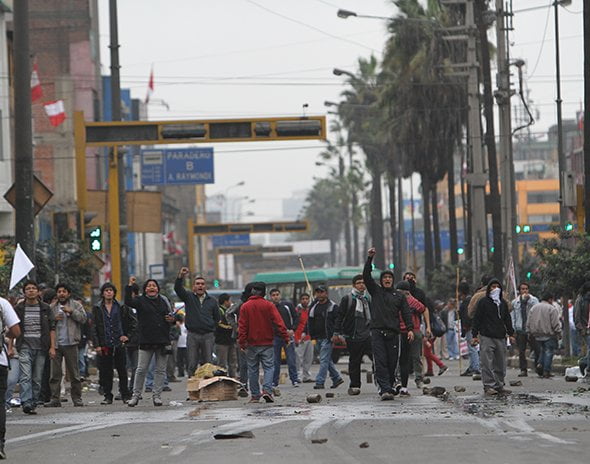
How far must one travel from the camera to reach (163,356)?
70.7 ft

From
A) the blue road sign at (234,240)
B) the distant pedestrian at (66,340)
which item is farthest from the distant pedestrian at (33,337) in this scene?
the blue road sign at (234,240)

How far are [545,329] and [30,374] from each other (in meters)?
10.3

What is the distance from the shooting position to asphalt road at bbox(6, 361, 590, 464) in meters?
13.0

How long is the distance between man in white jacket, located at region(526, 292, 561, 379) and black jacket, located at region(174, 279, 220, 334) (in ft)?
21.1

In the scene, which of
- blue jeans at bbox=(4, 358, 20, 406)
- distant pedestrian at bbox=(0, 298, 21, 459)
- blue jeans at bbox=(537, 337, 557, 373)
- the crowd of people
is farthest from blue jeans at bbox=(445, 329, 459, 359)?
distant pedestrian at bbox=(0, 298, 21, 459)

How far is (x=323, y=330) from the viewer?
26.6 m

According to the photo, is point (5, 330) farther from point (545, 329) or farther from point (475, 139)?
point (475, 139)

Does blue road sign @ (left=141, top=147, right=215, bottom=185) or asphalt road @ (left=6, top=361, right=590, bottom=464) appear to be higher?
blue road sign @ (left=141, top=147, right=215, bottom=185)

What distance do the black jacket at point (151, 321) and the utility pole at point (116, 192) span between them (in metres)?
18.3

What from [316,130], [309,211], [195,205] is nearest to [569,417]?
[316,130]

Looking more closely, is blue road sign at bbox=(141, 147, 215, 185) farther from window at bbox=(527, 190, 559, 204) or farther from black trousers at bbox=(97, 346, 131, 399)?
window at bbox=(527, 190, 559, 204)

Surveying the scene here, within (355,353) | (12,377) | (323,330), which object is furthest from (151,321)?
(323,330)

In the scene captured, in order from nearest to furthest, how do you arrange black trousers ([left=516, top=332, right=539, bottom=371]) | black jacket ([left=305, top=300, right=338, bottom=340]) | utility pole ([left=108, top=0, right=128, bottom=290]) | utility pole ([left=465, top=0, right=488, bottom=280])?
black jacket ([left=305, top=300, right=338, bottom=340]) → black trousers ([left=516, top=332, right=539, bottom=371]) → utility pole ([left=108, top=0, right=128, bottom=290]) → utility pole ([left=465, top=0, right=488, bottom=280])

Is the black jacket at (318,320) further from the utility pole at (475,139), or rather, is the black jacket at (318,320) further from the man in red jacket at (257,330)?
the utility pole at (475,139)
